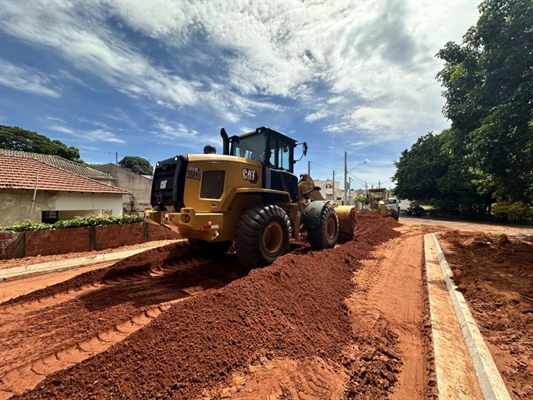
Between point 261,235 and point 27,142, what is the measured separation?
134ft

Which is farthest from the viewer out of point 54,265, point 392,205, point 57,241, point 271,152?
point 392,205

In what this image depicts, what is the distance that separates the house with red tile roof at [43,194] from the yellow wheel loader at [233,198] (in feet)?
29.7

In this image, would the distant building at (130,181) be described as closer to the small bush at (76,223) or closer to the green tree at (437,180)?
the small bush at (76,223)

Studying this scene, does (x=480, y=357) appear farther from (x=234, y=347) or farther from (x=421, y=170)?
(x=421, y=170)

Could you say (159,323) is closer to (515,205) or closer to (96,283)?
(96,283)

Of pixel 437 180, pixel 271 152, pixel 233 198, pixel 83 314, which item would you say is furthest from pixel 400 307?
pixel 437 180

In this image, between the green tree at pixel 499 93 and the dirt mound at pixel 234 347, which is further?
the green tree at pixel 499 93

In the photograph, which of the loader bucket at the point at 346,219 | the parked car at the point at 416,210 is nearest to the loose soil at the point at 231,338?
the loader bucket at the point at 346,219

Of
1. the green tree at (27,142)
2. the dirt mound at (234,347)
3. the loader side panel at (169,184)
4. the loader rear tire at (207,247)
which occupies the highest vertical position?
the green tree at (27,142)

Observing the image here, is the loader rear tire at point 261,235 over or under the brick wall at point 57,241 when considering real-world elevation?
over

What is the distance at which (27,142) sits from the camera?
3159cm

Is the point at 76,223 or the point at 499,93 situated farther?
the point at 76,223

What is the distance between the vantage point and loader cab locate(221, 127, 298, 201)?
5.80m

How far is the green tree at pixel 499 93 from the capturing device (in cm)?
625
